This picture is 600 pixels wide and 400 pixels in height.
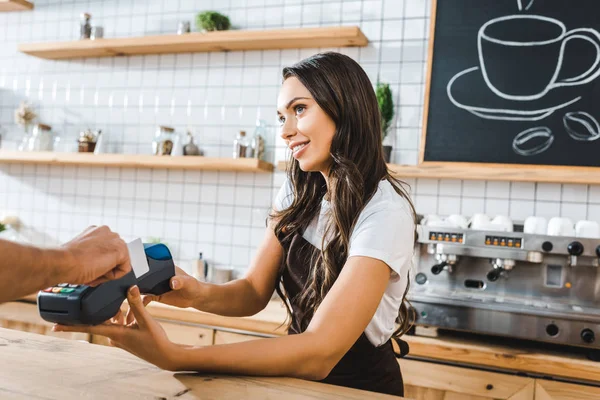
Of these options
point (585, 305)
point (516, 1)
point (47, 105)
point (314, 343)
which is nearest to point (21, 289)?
point (314, 343)

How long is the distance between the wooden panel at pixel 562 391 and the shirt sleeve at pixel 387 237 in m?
0.96

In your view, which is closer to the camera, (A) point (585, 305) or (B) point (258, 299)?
(B) point (258, 299)

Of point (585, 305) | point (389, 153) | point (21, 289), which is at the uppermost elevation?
point (389, 153)

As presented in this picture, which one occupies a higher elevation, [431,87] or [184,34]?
[184,34]

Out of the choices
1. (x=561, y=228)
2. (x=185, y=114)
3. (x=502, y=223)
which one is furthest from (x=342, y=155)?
(x=185, y=114)

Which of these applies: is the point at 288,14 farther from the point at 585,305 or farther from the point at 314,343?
the point at 314,343

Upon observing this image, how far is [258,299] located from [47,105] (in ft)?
8.69

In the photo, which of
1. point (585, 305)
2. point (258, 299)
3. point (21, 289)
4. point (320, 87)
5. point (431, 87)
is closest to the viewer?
point (21, 289)

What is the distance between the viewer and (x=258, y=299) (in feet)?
5.00

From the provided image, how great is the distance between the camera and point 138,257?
A: 976 millimetres

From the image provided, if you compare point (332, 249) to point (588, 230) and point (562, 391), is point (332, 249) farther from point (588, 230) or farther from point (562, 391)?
point (588, 230)

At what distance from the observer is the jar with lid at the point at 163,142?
3.09 m

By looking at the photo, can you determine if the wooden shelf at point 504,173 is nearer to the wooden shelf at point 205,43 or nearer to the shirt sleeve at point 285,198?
the wooden shelf at point 205,43

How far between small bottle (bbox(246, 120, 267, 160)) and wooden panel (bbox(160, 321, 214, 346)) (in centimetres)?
95
